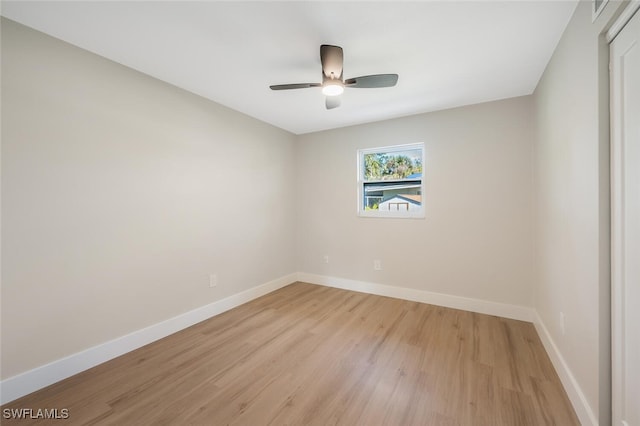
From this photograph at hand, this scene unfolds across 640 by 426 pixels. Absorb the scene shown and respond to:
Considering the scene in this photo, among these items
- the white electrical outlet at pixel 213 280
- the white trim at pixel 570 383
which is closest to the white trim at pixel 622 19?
the white trim at pixel 570 383

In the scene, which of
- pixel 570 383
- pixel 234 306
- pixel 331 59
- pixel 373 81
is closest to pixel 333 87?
pixel 331 59

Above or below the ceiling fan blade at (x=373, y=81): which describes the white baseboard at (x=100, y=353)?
below

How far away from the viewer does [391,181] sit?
3510 mm

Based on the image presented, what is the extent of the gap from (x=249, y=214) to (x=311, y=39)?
2.24 meters

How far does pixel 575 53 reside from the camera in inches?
59.7

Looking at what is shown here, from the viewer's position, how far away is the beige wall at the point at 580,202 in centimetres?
124

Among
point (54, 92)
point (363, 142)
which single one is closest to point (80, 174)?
point (54, 92)

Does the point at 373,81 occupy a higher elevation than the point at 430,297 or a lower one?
higher

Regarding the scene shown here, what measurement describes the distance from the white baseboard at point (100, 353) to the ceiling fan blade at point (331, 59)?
2722 mm

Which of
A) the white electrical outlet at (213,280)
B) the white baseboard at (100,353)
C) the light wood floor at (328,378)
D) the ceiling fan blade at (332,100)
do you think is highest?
the ceiling fan blade at (332,100)

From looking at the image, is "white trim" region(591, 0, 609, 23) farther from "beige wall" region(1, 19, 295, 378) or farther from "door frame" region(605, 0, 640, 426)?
"beige wall" region(1, 19, 295, 378)

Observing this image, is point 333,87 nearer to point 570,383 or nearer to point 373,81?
point 373,81

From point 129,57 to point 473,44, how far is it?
273 cm

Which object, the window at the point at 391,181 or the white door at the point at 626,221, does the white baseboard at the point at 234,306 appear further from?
the window at the point at 391,181
